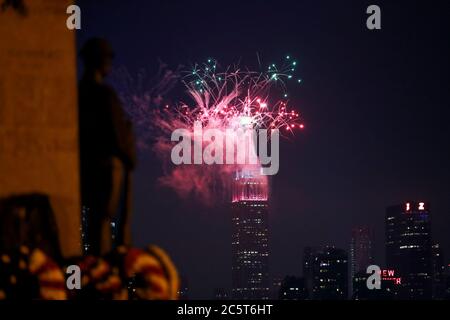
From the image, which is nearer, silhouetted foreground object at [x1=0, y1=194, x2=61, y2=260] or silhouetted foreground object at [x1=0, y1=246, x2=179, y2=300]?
silhouetted foreground object at [x1=0, y1=246, x2=179, y2=300]

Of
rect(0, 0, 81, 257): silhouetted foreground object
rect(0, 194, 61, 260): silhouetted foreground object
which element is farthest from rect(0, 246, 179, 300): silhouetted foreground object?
rect(0, 0, 81, 257): silhouetted foreground object

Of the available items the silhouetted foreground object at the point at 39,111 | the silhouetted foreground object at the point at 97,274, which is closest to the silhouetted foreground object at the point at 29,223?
the silhouetted foreground object at the point at 39,111

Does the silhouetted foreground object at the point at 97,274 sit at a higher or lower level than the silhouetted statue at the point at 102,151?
lower

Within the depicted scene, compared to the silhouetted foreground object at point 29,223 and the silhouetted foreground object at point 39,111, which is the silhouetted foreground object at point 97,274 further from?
the silhouetted foreground object at point 39,111

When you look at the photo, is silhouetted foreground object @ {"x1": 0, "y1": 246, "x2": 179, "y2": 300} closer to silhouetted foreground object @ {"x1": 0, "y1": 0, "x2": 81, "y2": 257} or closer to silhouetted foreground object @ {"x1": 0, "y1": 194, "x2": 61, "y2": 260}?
silhouetted foreground object @ {"x1": 0, "y1": 194, "x2": 61, "y2": 260}

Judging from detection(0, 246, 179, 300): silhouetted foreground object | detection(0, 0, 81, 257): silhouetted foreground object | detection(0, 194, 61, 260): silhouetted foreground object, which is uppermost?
detection(0, 0, 81, 257): silhouetted foreground object

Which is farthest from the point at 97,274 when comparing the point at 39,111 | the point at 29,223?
the point at 39,111
